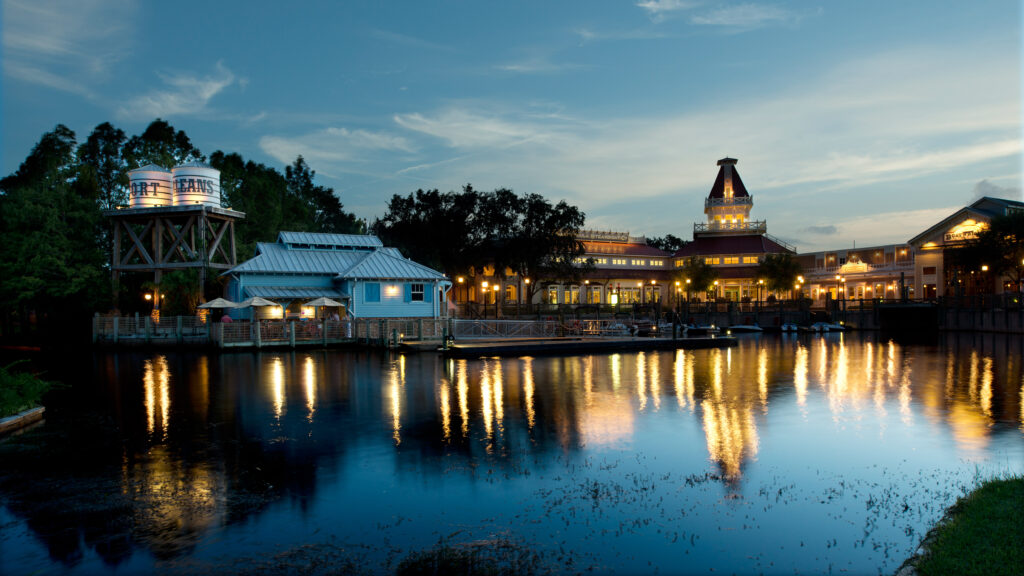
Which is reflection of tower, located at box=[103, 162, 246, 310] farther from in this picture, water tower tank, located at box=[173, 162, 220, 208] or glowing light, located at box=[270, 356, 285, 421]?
glowing light, located at box=[270, 356, 285, 421]

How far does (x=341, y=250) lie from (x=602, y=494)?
43.9 m

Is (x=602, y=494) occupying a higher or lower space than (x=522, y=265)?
lower

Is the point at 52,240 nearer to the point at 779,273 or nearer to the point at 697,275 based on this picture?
the point at 697,275

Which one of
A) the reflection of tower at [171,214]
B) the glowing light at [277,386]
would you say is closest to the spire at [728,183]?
the reflection of tower at [171,214]

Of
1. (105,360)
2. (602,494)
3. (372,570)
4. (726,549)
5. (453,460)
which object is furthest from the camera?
(105,360)

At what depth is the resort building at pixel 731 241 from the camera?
94.6 m

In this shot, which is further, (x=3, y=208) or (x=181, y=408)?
(x=3, y=208)

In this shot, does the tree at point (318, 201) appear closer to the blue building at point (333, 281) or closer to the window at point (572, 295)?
the window at point (572, 295)

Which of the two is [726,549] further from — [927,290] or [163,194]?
[927,290]

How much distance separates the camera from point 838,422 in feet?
60.2

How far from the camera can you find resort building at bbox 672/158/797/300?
94625mm

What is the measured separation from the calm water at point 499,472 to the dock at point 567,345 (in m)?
12.3

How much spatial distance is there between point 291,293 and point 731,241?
237ft

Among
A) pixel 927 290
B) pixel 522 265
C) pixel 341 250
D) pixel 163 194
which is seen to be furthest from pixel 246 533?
pixel 927 290
